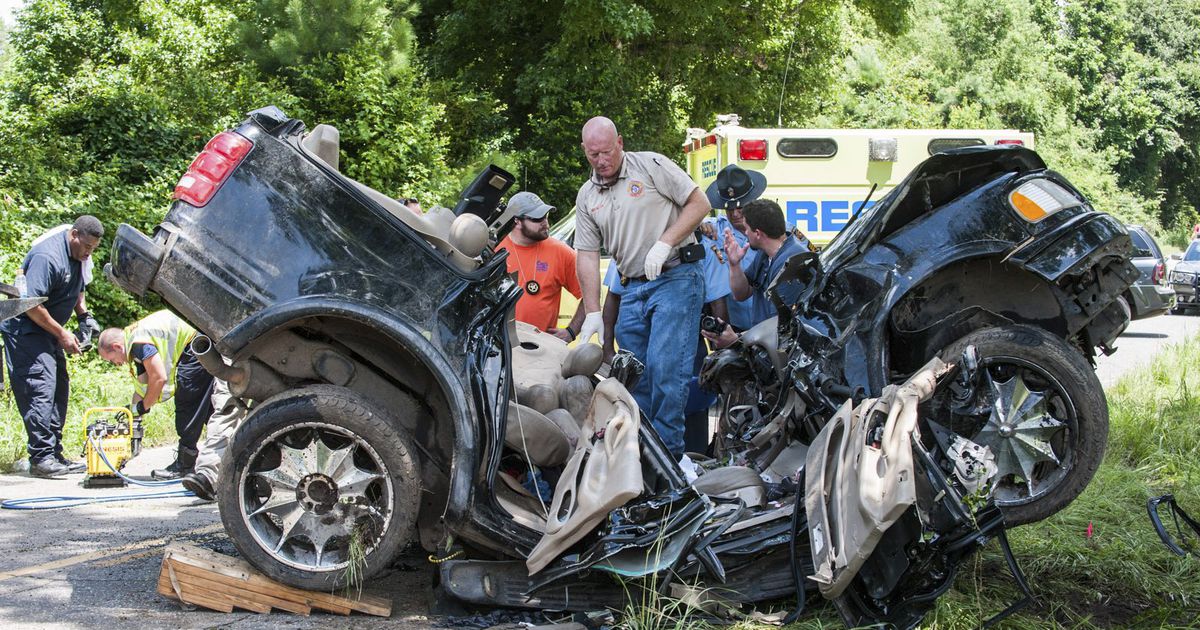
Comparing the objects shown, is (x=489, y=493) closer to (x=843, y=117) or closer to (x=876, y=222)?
(x=876, y=222)

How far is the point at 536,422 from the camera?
4.70 metres

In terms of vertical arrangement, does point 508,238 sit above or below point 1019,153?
below

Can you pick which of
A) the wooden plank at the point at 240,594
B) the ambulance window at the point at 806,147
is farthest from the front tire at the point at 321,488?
the ambulance window at the point at 806,147

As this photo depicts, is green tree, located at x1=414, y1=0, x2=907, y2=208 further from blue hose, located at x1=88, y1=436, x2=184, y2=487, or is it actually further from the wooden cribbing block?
the wooden cribbing block

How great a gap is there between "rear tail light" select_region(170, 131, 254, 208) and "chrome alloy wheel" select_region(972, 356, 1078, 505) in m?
3.10

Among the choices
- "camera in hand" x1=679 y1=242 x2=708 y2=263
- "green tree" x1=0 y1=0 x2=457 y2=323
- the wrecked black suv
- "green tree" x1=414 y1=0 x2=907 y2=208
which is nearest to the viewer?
the wrecked black suv

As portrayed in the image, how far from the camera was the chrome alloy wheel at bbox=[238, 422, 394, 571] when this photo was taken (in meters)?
4.23

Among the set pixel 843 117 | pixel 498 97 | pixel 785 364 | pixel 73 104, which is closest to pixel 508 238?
pixel 785 364

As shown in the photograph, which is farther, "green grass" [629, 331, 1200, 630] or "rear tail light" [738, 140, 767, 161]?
"rear tail light" [738, 140, 767, 161]

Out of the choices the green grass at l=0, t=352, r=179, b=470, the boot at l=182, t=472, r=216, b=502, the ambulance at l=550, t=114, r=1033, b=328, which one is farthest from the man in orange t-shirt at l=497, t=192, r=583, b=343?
the green grass at l=0, t=352, r=179, b=470

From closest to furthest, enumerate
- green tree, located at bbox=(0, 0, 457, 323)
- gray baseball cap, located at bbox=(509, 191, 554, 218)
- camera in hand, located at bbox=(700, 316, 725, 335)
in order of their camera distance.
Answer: camera in hand, located at bbox=(700, 316, 725, 335), gray baseball cap, located at bbox=(509, 191, 554, 218), green tree, located at bbox=(0, 0, 457, 323)

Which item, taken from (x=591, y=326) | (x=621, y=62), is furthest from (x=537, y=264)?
(x=621, y=62)

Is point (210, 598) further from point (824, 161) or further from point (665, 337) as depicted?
point (824, 161)

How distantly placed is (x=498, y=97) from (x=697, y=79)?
322cm
